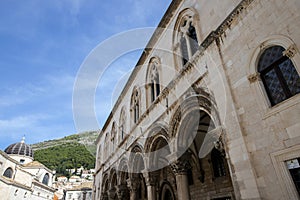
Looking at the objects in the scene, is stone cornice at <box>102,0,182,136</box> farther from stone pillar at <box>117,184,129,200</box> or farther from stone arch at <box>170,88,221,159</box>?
stone pillar at <box>117,184,129,200</box>

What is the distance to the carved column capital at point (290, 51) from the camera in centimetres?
401

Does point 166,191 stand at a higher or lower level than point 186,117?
lower

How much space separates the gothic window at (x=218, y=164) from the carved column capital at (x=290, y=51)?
6429 mm

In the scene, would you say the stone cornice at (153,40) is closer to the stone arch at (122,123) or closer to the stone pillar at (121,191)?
the stone arch at (122,123)

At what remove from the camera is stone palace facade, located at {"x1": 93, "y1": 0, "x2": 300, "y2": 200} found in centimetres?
405

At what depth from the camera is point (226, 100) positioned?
5367 mm

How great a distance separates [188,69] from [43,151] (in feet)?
360

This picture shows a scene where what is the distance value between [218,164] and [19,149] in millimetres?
51693

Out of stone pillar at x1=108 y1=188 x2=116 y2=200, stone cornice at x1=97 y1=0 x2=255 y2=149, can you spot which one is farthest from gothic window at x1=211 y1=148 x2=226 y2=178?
stone pillar at x1=108 y1=188 x2=116 y2=200

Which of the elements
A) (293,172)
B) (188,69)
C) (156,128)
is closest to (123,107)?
(156,128)

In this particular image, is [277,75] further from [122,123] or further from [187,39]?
[122,123]

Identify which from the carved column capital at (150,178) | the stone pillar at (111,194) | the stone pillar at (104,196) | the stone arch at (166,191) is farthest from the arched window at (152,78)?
the stone pillar at (104,196)

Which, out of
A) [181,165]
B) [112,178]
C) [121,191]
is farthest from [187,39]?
[112,178]

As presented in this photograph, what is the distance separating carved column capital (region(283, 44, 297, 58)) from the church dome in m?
55.9
